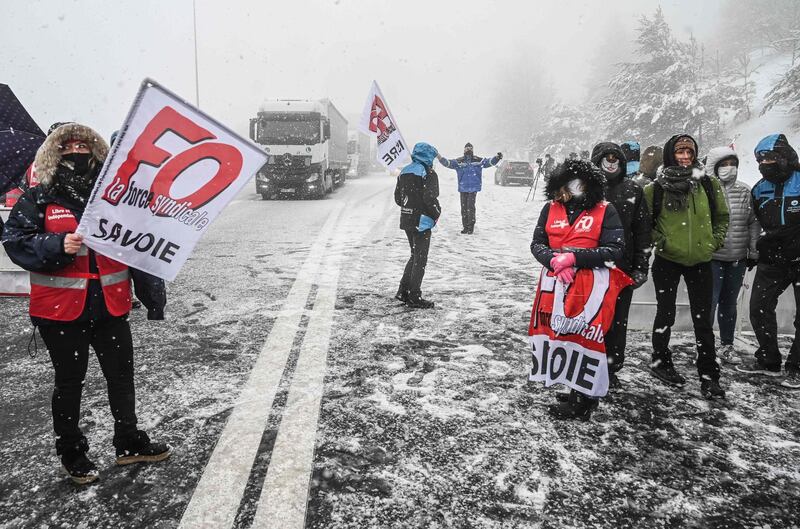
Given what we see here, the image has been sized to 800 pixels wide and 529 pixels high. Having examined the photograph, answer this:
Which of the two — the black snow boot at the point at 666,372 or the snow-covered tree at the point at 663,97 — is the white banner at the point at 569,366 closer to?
the black snow boot at the point at 666,372

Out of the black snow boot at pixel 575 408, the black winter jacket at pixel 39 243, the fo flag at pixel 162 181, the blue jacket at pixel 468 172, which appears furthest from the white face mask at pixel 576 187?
the blue jacket at pixel 468 172

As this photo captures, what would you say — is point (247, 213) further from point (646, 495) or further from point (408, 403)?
point (646, 495)

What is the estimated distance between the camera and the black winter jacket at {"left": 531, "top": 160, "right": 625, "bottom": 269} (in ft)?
10.3

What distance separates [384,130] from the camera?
26.7 ft

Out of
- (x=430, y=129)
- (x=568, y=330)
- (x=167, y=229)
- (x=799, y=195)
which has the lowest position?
(x=568, y=330)

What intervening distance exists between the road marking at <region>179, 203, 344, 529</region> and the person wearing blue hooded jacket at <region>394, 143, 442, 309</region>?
4.37ft

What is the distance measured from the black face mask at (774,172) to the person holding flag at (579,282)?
1828mm

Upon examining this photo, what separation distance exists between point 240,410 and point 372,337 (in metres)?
1.63

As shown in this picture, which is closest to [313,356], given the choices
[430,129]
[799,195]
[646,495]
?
[646,495]

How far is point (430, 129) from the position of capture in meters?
157

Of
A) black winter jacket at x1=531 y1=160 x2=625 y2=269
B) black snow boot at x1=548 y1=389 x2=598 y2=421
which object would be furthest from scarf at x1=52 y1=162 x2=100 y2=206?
black snow boot at x1=548 y1=389 x2=598 y2=421

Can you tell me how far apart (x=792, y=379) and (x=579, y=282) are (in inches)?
82.7

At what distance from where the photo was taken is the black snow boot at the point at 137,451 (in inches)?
105

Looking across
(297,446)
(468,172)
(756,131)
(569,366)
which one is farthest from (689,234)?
(756,131)
